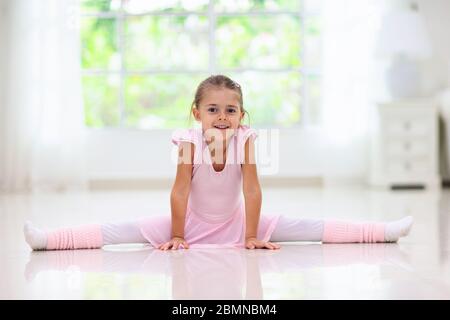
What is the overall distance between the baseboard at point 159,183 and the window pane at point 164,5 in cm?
137

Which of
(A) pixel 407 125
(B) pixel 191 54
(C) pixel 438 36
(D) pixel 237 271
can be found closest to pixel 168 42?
(B) pixel 191 54

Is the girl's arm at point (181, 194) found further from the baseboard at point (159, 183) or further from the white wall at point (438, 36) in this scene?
the white wall at point (438, 36)

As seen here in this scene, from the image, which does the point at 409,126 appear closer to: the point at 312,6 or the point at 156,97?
the point at 312,6

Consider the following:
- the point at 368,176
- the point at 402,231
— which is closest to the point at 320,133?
the point at 368,176

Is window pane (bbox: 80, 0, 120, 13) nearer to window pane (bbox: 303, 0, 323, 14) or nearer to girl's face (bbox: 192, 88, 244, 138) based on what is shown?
window pane (bbox: 303, 0, 323, 14)

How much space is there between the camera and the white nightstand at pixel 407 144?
5809mm

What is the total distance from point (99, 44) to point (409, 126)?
2.52 meters

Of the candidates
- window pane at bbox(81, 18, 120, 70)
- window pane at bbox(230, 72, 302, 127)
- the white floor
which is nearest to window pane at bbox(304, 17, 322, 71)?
window pane at bbox(230, 72, 302, 127)

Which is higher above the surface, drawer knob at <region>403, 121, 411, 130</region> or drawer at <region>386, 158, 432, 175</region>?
drawer knob at <region>403, 121, 411, 130</region>

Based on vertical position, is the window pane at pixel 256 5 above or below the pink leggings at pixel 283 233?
above

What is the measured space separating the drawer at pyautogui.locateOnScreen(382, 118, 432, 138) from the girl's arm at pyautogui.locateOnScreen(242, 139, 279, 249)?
3.57 m

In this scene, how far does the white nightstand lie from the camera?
19.1 ft

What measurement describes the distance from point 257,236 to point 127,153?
12.8ft

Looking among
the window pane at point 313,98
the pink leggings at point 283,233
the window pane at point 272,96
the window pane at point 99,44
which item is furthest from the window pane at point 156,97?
the pink leggings at point 283,233
